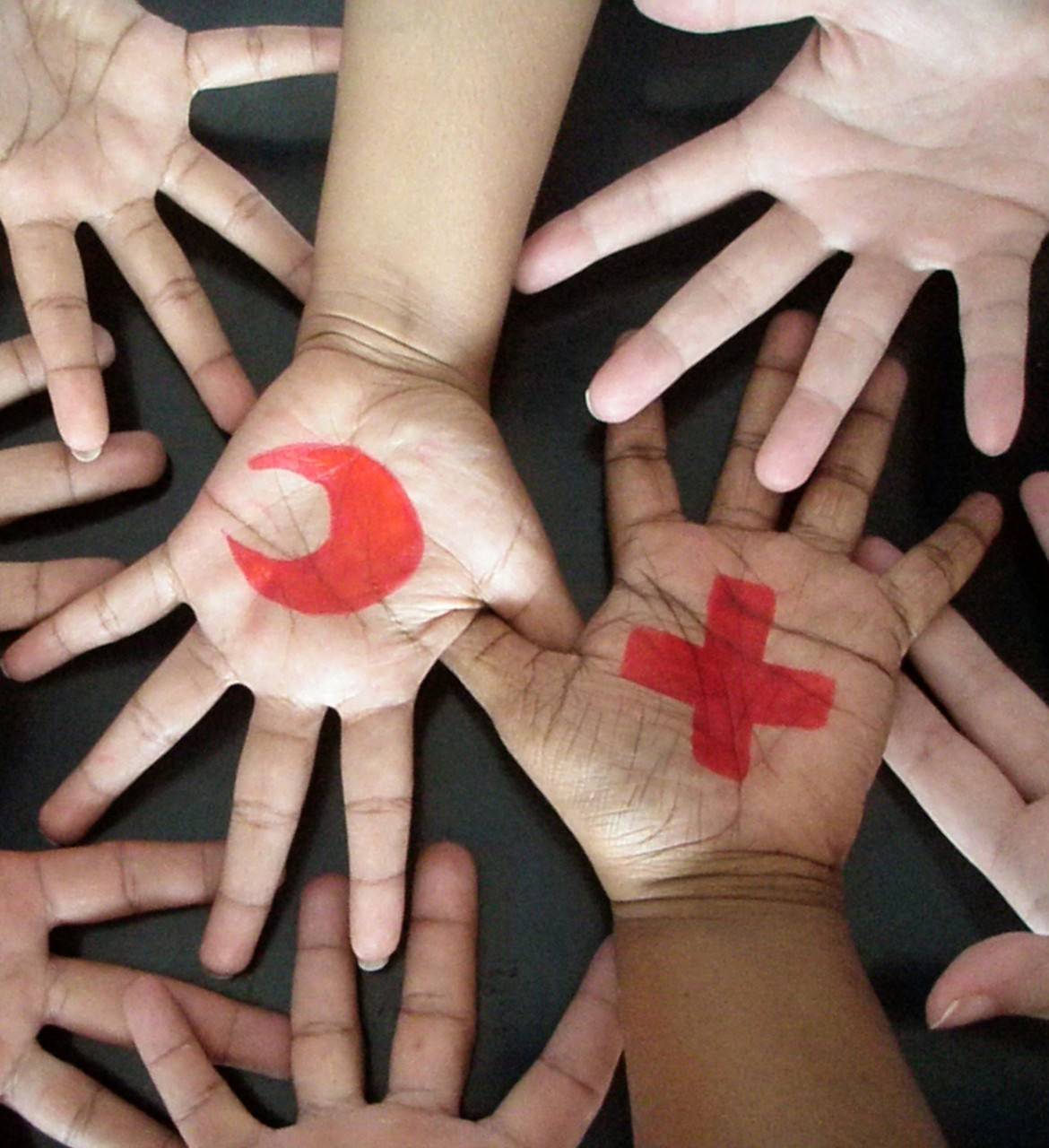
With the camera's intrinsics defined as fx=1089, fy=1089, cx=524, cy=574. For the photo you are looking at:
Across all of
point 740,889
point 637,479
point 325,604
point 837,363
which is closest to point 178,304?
point 325,604

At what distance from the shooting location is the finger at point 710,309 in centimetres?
85

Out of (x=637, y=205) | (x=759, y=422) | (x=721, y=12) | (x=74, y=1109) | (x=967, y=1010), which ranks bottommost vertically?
(x=74, y=1109)

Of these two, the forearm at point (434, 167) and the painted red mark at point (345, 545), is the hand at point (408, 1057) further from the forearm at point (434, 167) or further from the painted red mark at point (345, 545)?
the forearm at point (434, 167)

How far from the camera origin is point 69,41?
972 mm

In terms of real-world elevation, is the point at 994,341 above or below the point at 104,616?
above

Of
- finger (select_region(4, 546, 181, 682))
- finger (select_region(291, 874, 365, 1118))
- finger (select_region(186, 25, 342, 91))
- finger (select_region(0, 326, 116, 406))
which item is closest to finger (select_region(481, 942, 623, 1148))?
finger (select_region(291, 874, 365, 1118))

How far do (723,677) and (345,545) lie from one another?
0.30 meters

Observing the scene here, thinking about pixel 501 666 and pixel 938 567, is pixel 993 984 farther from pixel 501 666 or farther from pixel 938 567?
Result: pixel 501 666

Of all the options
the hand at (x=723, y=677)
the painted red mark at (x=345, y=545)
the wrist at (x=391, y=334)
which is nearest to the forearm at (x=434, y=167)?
the wrist at (x=391, y=334)

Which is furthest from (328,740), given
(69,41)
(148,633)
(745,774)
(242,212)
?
(69,41)

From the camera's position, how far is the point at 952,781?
83 cm

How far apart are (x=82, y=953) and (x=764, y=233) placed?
31.0 inches

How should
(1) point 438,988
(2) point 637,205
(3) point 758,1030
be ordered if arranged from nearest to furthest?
(3) point 758,1030, (1) point 438,988, (2) point 637,205

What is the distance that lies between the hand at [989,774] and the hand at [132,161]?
595 millimetres
